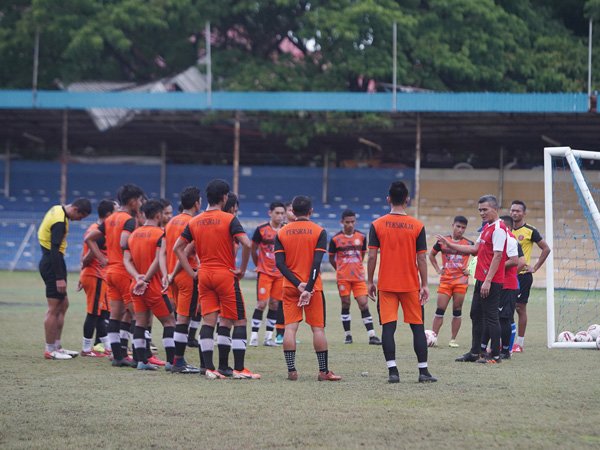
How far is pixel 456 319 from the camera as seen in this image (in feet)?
48.5

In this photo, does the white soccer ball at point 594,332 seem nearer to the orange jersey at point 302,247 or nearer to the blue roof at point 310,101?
the orange jersey at point 302,247

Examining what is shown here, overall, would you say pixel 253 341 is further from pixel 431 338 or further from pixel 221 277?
pixel 221 277

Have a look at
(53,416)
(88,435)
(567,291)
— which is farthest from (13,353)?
(567,291)

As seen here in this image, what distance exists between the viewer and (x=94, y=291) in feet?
42.7

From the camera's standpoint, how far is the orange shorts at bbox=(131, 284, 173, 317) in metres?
11.4

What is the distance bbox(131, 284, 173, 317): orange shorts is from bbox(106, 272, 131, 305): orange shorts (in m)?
0.42

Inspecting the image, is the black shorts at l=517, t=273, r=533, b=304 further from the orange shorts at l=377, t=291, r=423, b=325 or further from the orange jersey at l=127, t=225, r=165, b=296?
the orange jersey at l=127, t=225, r=165, b=296

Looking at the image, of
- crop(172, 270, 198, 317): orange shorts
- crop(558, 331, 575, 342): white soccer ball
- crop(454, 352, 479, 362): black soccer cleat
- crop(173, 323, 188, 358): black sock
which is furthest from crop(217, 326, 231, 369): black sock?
crop(558, 331, 575, 342): white soccer ball

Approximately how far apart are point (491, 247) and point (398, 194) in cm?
257

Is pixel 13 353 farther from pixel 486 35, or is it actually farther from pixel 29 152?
pixel 29 152

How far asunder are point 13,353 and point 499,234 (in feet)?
21.3

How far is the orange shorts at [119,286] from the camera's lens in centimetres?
1191

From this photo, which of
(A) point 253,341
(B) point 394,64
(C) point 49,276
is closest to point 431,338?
(A) point 253,341

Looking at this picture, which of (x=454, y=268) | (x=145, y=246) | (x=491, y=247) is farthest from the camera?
(x=454, y=268)
